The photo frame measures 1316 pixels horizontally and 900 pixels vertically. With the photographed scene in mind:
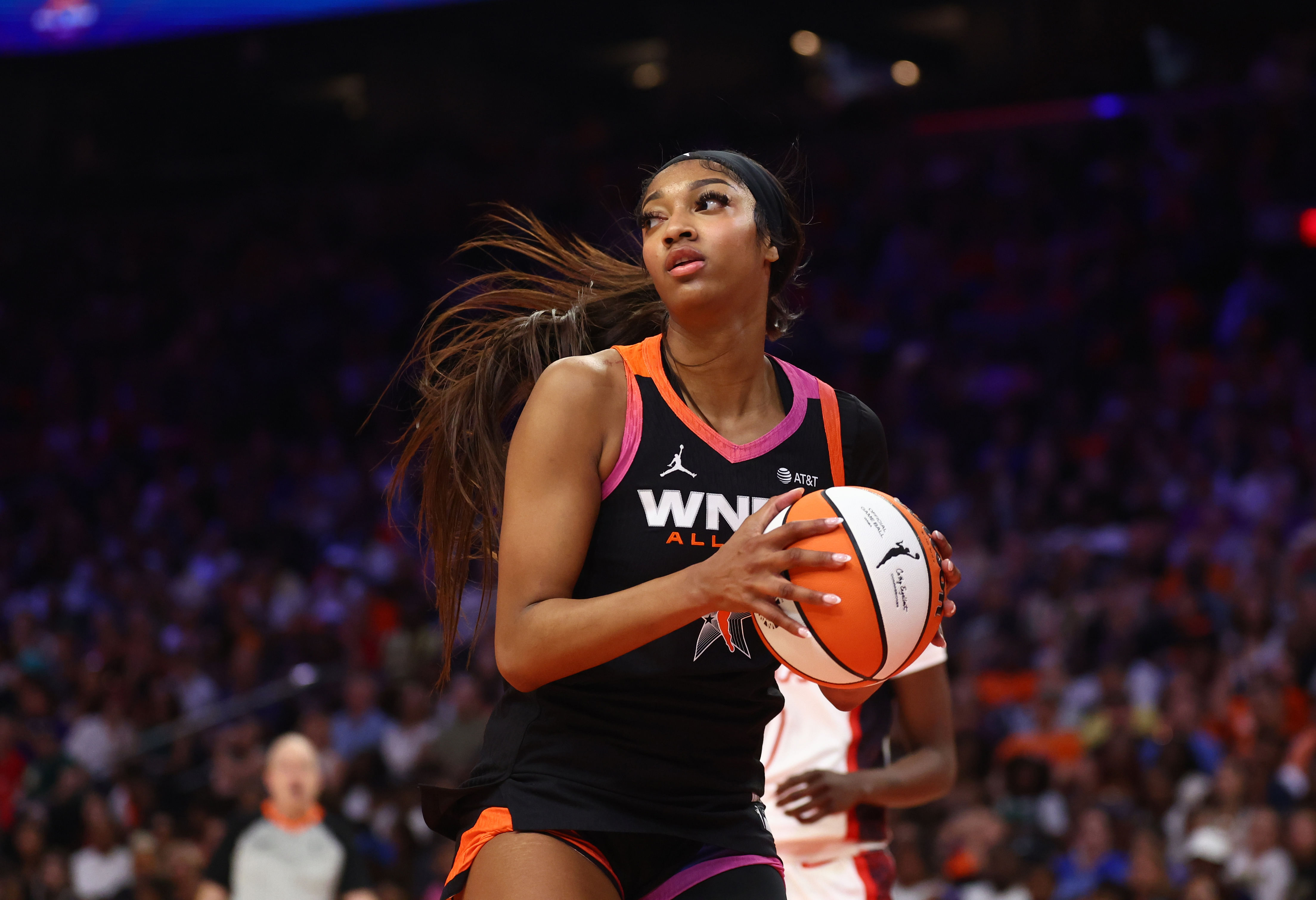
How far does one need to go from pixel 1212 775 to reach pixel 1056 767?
2.66 feet

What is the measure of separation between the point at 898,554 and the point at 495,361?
989mm

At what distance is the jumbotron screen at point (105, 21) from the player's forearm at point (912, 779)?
12.4 meters

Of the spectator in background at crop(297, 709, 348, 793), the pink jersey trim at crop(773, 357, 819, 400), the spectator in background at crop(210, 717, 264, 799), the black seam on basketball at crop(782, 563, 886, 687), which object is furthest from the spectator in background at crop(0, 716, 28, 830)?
the black seam on basketball at crop(782, 563, 886, 687)

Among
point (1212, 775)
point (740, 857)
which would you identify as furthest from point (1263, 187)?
point (740, 857)

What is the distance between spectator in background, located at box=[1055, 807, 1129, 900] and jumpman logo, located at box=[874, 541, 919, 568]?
533 centimetres

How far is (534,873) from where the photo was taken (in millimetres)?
2234

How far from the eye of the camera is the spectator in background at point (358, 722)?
1029 cm

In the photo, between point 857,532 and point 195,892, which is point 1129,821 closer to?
point 195,892

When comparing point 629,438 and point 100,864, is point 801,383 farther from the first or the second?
Answer: point 100,864

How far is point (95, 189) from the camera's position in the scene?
64.3 feet

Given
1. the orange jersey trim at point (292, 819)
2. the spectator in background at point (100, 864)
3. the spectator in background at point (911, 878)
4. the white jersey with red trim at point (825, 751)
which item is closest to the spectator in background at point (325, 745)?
the spectator in background at point (100, 864)

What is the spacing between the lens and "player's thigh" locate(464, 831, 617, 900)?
7.29ft

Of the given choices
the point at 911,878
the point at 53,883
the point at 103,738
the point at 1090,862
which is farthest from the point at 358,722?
the point at 1090,862
